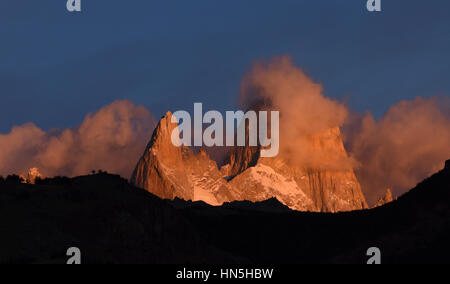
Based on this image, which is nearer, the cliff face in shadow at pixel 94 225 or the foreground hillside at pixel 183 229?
the cliff face in shadow at pixel 94 225

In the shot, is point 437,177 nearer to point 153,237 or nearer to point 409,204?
point 409,204

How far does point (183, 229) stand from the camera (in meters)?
131

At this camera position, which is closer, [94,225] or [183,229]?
[94,225]

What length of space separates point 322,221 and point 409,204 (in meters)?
25.3

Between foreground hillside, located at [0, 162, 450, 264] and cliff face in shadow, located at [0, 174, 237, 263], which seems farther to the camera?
foreground hillside, located at [0, 162, 450, 264]

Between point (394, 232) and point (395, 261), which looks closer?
point (395, 261)

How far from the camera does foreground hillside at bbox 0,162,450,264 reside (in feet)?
341

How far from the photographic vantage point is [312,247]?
17025 cm

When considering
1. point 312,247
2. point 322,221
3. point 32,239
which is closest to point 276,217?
point 322,221

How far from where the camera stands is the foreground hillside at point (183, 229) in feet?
341

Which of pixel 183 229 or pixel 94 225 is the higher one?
pixel 183 229
